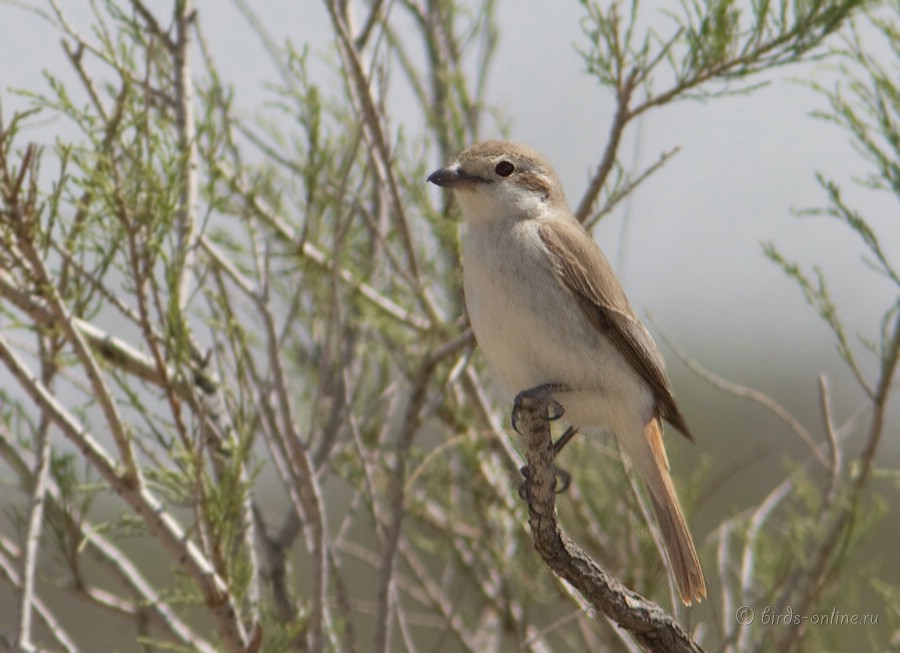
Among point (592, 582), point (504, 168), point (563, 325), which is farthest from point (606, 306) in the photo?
point (592, 582)

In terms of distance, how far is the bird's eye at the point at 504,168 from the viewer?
3865mm

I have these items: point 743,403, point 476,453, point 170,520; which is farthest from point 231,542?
point 743,403

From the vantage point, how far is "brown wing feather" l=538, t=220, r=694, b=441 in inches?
142

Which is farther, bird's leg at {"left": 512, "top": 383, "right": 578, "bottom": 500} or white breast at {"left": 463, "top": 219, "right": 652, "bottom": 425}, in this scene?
white breast at {"left": 463, "top": 219, "right": 652, "bottom": 425}

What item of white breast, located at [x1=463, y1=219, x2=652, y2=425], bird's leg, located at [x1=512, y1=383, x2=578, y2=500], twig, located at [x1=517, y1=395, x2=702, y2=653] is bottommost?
twig, located at [x1=517, y1=395, x2=702, y2=653]

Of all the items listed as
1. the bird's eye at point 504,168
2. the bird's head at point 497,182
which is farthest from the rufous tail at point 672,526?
the bird's eye at point 504,168

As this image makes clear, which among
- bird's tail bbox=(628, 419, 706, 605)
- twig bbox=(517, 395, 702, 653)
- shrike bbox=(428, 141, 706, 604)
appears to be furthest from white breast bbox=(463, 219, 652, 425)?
twig bbox=(517, 395, 702, 653)

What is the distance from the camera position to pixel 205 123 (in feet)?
12.5

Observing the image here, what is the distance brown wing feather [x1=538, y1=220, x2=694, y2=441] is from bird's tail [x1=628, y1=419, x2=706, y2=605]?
0.12 m

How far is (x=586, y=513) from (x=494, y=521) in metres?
0.39

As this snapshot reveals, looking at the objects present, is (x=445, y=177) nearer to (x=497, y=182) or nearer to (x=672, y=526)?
(x=497, y=182)

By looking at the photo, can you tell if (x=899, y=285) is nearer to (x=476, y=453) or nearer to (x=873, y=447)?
(x=873, y=447)

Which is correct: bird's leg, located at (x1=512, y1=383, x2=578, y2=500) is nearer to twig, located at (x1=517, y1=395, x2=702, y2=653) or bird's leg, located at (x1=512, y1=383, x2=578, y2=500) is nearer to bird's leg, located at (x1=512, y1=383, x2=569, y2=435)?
bird's leg, located at (x1=512, y1=383, x2=569, y2=435)

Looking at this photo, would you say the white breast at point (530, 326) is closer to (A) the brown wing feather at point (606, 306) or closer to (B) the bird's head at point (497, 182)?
(A) the brown wing feather at point (606, 306)
